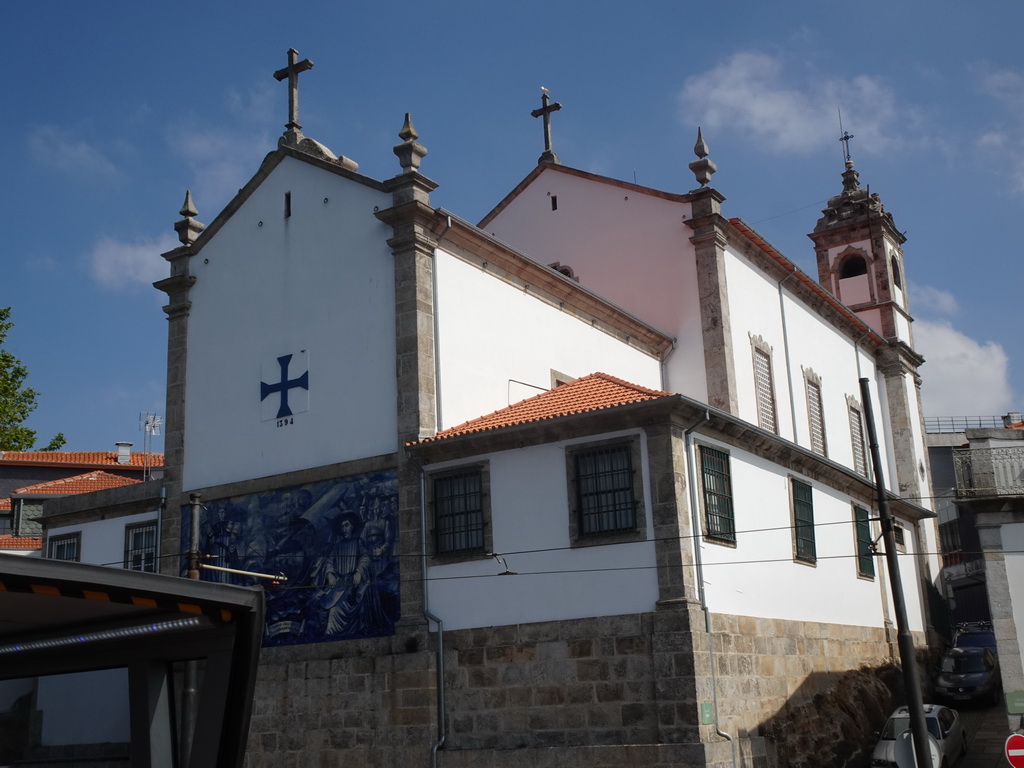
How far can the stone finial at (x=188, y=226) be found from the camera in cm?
2425

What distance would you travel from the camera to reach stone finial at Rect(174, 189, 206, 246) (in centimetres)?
2425

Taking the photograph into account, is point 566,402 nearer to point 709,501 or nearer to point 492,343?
point 492,343

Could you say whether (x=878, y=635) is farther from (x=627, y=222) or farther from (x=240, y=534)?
(x=240, y=534)

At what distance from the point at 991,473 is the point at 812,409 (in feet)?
23.7

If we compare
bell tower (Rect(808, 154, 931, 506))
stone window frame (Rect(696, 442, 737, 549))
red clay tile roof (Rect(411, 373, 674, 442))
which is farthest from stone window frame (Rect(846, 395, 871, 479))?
stone window frame (Rect(696, 442, 737, 549))

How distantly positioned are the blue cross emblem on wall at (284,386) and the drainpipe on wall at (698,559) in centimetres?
738

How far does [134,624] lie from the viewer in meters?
7.06

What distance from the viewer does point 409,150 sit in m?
20.9

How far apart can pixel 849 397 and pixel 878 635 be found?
9459mm

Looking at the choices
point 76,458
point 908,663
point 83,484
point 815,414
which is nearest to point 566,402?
point 908,663

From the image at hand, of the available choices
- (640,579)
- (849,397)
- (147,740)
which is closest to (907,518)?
(849,397)

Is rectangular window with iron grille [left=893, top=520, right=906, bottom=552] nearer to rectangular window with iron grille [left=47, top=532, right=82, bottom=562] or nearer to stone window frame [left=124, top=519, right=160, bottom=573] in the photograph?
stone window frame [left=124, top=519, right=160, bottom=573]

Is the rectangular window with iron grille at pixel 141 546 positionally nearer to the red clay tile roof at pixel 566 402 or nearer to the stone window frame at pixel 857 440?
the red clay tile roof at pixel 566 402

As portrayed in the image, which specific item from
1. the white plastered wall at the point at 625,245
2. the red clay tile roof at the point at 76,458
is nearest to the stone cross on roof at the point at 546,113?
the white plastered wall at the point at 625,245
